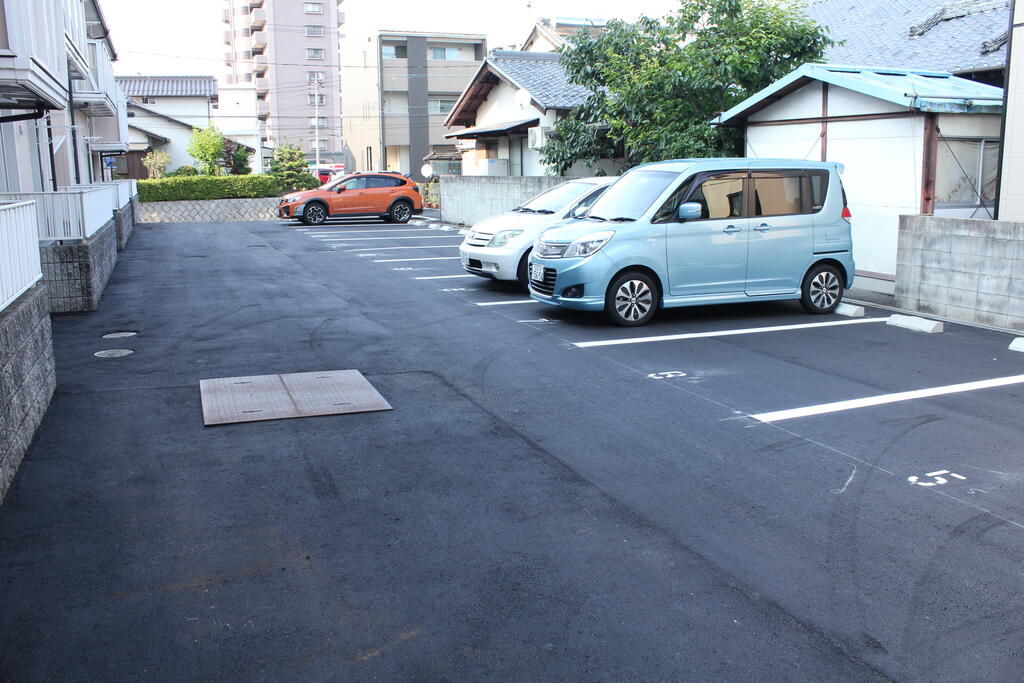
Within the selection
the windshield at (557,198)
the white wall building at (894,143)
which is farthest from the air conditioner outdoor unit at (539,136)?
the white wall building at (894,143)

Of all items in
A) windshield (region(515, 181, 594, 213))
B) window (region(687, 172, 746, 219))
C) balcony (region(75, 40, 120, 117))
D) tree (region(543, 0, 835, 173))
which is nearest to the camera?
window (region(687, 172, 746, 219))

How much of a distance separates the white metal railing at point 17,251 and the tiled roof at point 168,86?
41.9 meters

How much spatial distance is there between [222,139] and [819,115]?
30647mm

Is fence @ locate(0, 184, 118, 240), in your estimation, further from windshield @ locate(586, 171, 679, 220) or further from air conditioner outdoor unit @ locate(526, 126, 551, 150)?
air conditioner outdoor unit @ locate(526, 126, 551, 150)

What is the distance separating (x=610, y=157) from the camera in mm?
20719

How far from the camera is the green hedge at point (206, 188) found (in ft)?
107

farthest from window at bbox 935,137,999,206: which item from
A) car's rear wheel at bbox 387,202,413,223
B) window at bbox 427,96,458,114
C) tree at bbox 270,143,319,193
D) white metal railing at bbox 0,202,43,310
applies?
window at bbox 427,96,458,114

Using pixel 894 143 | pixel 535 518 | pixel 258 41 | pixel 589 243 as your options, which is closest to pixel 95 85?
pixel 589 243

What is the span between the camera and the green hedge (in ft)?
A: 107

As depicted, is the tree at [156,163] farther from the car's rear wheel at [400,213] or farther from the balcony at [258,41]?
the balcony at [258,41]

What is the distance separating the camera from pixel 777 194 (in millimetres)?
10641

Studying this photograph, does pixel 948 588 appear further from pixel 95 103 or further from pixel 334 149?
pixel 334 149

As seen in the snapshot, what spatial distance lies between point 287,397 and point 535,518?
3.12 meters

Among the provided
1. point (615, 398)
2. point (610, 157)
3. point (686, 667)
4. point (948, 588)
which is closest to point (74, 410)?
point (615, 398)
